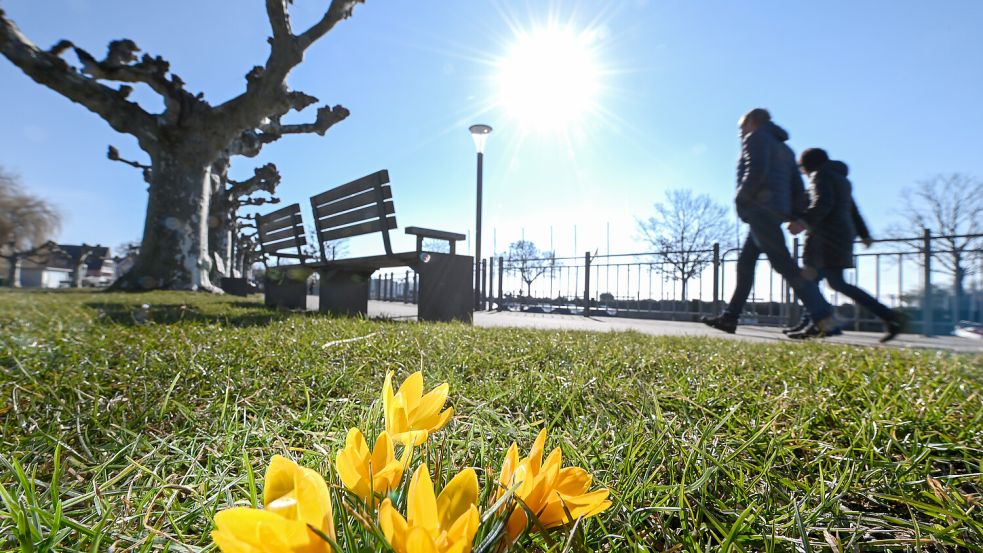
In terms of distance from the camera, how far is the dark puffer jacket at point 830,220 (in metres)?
4.68

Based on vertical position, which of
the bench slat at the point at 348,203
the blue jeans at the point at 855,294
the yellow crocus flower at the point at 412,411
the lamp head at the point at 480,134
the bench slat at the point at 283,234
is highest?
the lamp head at the point at 480,134

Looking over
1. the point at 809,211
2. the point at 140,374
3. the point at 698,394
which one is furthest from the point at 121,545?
the point at 809,211

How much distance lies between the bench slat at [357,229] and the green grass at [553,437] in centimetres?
294

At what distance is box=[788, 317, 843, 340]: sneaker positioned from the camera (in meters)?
4.39

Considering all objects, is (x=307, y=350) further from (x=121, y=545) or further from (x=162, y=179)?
(x=162, y=179)

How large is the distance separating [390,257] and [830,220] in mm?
4622

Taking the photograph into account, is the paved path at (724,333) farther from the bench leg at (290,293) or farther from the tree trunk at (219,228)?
the tree trunk at (219,228)

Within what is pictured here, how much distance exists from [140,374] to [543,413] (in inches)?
51.9

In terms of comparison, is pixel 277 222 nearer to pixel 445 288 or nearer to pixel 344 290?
pixel 344 290

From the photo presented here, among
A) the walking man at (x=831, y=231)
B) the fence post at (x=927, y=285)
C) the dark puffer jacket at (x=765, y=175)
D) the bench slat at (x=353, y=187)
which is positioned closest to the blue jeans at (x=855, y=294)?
the walking man at (x=831, y=231)

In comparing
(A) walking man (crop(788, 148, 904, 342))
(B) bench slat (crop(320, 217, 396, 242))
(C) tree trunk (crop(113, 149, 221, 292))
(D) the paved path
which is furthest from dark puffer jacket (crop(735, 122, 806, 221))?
(C) tree trunk (crop(113, 149, 221, 292))

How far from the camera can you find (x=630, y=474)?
0.82m

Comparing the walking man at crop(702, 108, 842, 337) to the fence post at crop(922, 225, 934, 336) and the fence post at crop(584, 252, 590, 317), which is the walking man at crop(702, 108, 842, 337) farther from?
the fence post at crop(584, 252, 590, 317)

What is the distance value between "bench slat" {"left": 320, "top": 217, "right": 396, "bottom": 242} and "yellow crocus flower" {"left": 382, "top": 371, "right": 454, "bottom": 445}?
4474 mm
